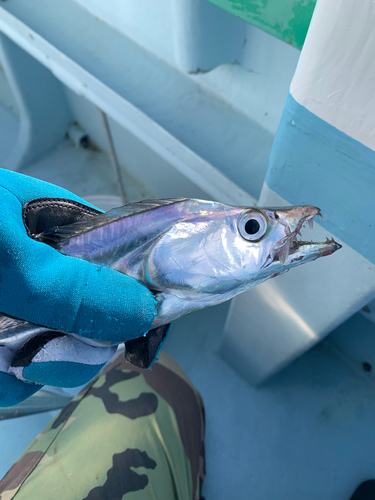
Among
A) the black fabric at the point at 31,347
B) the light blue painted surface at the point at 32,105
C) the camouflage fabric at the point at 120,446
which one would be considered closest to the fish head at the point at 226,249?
the black fabric at the point at 31,347

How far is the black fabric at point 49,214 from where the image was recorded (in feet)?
2.88

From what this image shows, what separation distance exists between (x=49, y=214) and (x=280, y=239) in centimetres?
65

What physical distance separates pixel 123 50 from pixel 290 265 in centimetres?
177

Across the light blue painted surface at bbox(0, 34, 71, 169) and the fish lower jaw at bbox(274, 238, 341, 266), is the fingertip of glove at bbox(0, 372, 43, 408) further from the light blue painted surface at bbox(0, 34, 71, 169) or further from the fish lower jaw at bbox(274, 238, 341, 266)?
the light blue painted surface at bbox(0, 34, 71, 169)

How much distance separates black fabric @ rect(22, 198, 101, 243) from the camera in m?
0.88

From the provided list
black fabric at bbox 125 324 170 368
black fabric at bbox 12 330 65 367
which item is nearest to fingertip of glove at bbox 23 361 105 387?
black fabric at bbox 12 330 65 367

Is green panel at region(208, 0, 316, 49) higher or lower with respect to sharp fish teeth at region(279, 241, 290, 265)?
higher

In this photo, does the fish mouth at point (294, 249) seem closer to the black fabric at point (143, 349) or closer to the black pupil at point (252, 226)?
the black pupil at point (252, 226)

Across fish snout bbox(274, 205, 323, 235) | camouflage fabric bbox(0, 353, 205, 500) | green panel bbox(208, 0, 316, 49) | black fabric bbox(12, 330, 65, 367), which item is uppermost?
green panel bbox(208, 0, 316, 49)

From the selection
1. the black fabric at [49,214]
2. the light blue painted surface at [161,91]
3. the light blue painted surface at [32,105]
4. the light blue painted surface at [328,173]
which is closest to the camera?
the light blue painted surface at [328,173]

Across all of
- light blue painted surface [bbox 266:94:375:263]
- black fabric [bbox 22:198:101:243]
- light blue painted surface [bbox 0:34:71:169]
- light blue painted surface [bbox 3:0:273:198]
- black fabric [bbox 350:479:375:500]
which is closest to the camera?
light blue painted surface [bbox 266:94:375:263]

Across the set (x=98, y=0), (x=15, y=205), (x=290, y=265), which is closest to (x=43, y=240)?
(x=15, y=205)

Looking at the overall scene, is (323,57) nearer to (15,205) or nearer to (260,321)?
(15,205)

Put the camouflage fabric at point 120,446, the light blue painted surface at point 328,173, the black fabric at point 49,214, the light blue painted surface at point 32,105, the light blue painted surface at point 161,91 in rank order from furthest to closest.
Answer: the light blue painted surface at point 32,105 → the light blue painted surface at point 161,91 → the camouflage fabric at point 120,446 → the black fabric at point 49,214 → the light blue painted surface at point 328,173
